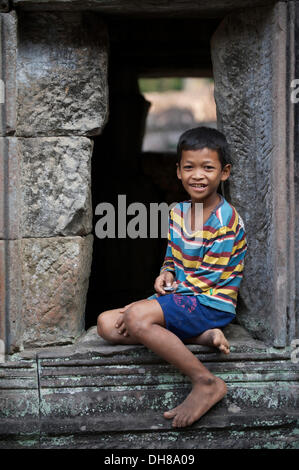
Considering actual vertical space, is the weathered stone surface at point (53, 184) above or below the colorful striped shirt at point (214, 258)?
above

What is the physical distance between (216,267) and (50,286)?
86 cm

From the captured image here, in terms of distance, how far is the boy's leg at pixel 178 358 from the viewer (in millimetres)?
2314

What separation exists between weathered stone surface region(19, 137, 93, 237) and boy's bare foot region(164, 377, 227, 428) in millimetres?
1010

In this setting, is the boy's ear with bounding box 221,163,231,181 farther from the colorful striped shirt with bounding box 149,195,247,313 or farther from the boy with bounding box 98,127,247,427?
the colorful striped shirt with bounding box 149,195,247,313

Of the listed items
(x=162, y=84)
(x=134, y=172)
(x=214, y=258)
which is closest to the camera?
(x=214, y=258)

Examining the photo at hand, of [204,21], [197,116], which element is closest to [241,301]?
[204,21]

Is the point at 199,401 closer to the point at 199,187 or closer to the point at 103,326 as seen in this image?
the point at 103,326

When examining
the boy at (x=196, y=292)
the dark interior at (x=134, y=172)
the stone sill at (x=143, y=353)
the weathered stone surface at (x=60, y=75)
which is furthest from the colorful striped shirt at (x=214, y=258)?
the dark interior at (x=134, y=172)

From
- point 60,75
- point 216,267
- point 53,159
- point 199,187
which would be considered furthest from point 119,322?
point 60,75

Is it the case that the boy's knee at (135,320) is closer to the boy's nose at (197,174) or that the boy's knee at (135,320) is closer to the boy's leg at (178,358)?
the boy's leg at (178,358)

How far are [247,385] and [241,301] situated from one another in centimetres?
46

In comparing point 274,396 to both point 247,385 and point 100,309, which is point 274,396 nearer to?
point 247,385

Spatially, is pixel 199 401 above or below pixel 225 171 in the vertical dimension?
below

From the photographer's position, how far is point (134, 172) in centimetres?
474
